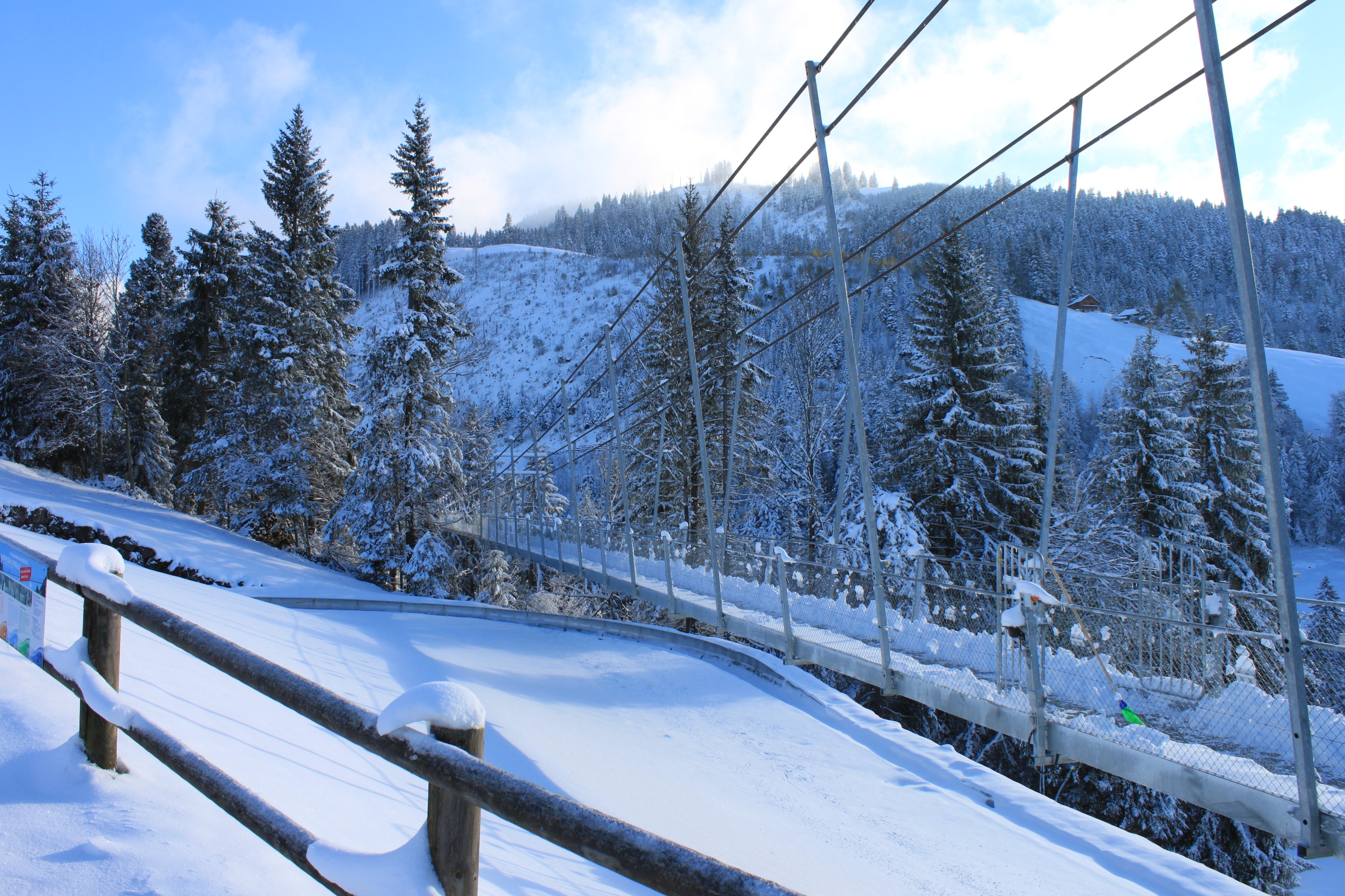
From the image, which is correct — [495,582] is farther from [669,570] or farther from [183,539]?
[669,570]

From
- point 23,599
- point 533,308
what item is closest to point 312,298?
point 23,599

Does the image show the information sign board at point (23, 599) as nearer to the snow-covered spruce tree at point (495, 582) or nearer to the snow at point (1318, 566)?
the snow-covered spruce tree at point (495, 582)

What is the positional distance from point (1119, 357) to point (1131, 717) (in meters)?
75.6

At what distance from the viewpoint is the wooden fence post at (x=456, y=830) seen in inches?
53.1

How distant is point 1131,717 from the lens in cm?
533

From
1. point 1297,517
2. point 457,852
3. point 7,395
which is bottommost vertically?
point 1297,517

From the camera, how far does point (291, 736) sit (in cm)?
386

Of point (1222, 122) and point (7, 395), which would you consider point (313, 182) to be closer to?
point (7, 395)

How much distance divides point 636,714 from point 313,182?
78.1 ft

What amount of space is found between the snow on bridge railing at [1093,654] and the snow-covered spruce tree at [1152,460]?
11.7 metres

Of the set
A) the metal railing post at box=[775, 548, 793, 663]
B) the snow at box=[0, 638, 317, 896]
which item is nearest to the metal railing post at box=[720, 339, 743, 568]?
the metal railing post at box=[775, 548, 793, 663]

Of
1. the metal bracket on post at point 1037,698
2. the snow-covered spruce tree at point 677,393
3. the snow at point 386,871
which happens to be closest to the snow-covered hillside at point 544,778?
the metal bracket on post at point 1037,698

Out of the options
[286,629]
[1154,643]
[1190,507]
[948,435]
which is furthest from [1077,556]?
[286,629]

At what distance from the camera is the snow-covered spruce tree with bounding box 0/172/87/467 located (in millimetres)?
25203
